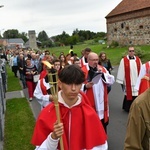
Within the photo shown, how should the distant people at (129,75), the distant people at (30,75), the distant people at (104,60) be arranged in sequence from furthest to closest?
the distant people at (30,75), the distant people at (104,60), the distant people at (129,75)

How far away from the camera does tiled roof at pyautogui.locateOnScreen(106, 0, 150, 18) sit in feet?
114

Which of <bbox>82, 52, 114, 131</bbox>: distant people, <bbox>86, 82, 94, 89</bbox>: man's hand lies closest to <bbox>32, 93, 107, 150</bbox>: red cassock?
<bbox>86, 82, 94, 89</bbox>: man's hand

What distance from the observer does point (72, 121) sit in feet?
9.57

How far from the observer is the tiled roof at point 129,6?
114 feet

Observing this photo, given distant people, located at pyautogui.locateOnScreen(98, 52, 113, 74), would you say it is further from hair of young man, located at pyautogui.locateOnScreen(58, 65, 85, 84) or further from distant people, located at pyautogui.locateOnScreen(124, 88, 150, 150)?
distant people, located at pyautogui.locateOnScreen(124, 88, 150, 150)

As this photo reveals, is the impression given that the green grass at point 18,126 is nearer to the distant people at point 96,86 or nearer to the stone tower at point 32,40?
the distant people at point 96,86

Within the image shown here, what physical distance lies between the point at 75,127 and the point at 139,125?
0.74 meters

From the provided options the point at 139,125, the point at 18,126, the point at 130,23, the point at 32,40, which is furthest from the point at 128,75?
the point at 32,40

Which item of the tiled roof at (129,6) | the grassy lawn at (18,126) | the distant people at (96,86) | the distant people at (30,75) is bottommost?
the grassy lawn at (18,126)

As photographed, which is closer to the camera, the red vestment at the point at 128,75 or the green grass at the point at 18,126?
the green grass at the point at 18,126

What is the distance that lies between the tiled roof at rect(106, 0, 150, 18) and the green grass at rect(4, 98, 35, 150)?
26734 mm

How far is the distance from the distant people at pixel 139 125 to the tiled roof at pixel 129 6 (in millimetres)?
32664

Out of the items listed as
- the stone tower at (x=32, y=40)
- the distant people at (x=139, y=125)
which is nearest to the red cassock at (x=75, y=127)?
the distant people at (x=139, y=125)

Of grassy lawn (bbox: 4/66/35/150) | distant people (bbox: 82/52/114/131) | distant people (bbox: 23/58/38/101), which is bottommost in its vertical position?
grassy lawn (bbox: 4/66/35/150)
